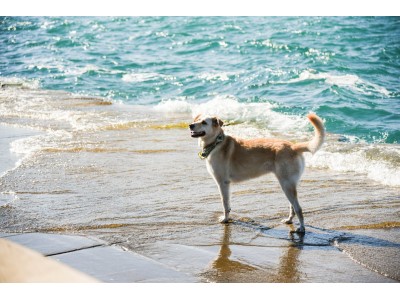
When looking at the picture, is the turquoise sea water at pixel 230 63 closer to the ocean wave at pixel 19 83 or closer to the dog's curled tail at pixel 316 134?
the ocean wave at pixel 19 83

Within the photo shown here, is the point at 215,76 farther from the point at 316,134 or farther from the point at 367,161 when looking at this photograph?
the point at 316,134

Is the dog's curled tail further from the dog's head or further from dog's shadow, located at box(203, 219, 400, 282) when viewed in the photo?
the dog's head

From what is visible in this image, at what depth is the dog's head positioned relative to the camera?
19.4ft

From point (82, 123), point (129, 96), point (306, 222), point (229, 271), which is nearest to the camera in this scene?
point (229, 271)

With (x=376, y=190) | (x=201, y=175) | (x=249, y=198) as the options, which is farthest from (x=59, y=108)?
(x=376, y=190)

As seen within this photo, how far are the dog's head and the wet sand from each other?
99 cm

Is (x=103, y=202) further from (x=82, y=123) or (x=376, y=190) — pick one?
(x=82, y=123)

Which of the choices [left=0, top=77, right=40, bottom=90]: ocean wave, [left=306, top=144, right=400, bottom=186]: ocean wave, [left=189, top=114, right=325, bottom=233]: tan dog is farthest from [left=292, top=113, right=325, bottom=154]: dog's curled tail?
[left=0, top=77, right=40, bottom=90]: ocean wave

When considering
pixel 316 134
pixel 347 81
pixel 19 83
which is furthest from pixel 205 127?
pixel 19 83

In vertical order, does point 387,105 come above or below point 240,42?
below

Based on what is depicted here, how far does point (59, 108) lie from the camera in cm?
1325

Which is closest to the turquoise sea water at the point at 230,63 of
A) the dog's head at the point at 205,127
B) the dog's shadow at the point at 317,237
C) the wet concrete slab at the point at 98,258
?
the dog's shadow at the point at 317,237

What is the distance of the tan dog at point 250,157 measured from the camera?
5723 millimetres
